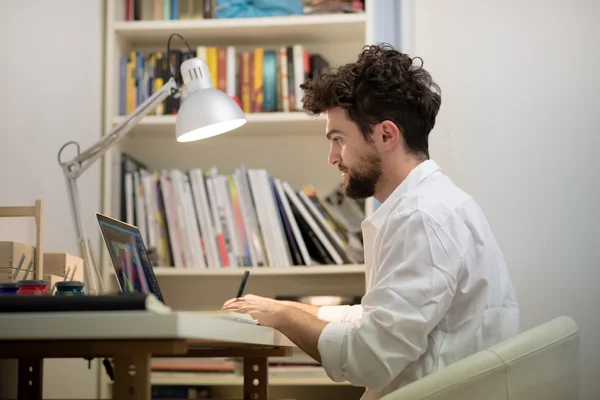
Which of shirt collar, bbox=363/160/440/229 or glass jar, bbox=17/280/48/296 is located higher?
shirt collar, bbox=363/160/440/229

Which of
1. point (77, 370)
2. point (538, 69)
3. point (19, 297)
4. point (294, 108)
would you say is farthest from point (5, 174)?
point (538, 69)

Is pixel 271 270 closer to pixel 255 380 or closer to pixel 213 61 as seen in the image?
pixel 255 380

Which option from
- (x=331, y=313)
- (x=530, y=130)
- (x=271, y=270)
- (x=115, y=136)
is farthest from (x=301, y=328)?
(x=530, y=130)

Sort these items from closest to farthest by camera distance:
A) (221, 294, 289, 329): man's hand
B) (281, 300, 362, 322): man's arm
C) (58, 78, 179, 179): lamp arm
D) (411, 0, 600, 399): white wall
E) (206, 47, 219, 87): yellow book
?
(221, 294, 289, 329): man's hand < (281, 300, 362, 322): man's arm < (58, 78, 179, 179): lamp arm < (411, 0, 600, 399): white wall < (206, 47, 219, 87): yellow book

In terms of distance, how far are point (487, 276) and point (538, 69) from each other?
123 cm

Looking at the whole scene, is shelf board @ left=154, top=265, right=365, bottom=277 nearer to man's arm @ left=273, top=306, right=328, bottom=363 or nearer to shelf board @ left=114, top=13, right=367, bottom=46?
shelf board @ left=114, top=13, right=367, bottom=46

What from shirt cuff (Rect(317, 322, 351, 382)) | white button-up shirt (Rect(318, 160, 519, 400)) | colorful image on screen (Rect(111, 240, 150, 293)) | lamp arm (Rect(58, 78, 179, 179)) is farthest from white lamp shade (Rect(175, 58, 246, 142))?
shirt cuff (Rect(317, 322, 351, 382))

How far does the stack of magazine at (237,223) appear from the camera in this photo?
2600 millimetres

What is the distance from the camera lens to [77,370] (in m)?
2.53

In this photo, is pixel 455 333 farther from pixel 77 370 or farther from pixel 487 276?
pixel 77 370

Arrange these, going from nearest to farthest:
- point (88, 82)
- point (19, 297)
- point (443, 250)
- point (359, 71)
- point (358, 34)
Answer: point (19, 297) → point (443, 250) → point (359, 71) → point (88, 82) → point (358, 34)

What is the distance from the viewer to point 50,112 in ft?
7.89

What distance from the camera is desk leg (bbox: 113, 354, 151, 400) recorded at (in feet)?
3.23

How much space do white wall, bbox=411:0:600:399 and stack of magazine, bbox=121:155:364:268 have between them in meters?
0.45
